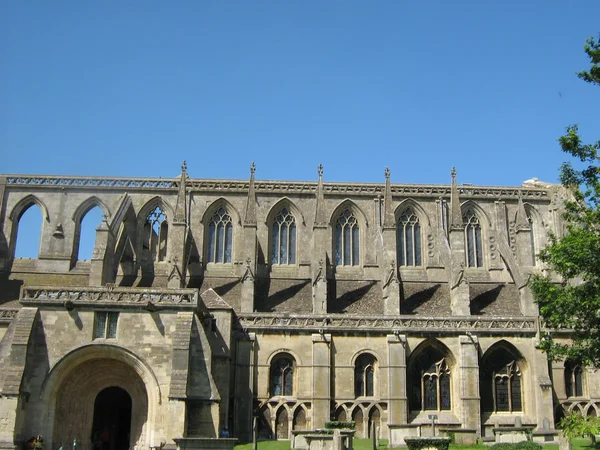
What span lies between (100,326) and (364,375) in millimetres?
14280

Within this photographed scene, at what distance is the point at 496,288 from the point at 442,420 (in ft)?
33.7

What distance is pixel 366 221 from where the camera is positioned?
1866 inches

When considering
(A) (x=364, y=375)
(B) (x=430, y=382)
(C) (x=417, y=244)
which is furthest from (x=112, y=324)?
(C) (x=417, y=244)

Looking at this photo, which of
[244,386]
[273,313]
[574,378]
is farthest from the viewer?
[574,378]

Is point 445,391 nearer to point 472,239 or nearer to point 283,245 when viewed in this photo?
point 472,239

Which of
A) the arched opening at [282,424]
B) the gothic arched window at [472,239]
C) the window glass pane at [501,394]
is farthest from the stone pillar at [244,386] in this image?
the gothic arched window at [472,239]

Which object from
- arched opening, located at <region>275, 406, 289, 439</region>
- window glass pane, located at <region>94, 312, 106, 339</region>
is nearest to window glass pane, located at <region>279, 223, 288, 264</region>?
arched opening, located at <region>275, 406, 289, 439</region>

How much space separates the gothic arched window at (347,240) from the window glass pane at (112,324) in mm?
18793

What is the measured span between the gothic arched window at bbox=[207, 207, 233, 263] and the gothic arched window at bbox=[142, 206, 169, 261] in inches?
110

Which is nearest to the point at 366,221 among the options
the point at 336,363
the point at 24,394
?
the point at 336,363

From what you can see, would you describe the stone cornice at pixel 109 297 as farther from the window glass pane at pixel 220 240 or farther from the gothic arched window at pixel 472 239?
the gothic arched window at pixel 472 239

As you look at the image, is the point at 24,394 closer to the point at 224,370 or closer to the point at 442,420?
the point at 224,370

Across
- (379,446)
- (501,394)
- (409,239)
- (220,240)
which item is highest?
(409,239)

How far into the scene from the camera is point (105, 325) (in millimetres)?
30297
